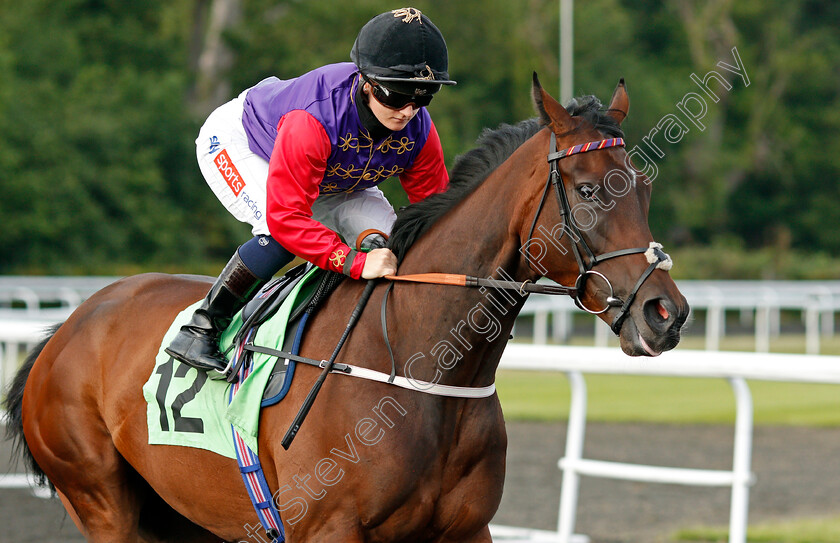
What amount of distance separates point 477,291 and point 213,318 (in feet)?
3.07

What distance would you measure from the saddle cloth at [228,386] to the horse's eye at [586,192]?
0.94 metres

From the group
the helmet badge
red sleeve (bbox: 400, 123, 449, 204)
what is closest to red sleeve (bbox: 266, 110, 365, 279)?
the helmet badge

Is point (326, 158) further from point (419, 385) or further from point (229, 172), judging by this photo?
point (419, 385)

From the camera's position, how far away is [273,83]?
344 cm

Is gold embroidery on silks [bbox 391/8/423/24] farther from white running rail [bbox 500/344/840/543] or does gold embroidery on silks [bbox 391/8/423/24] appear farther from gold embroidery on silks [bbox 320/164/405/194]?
white running rail [bbox 500/344/840/543]

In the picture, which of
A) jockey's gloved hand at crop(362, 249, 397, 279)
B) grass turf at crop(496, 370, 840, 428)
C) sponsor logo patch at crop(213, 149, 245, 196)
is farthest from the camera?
grass turf at crop(496, 370, 840, 428)

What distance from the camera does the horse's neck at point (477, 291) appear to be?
2799 millimetres

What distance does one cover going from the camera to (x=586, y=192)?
261cm

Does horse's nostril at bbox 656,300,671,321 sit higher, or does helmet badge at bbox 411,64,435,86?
helmet badge at bbox 411,64,435,86

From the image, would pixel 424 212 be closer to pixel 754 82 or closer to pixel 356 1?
A: pixel 356 1

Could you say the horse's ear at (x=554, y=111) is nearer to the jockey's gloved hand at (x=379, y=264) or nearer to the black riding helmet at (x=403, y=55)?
the black riding helmet at (x=403, y=55)

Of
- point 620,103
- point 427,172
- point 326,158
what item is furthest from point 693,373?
point 326,158

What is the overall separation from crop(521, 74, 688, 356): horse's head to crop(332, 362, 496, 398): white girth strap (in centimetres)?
41

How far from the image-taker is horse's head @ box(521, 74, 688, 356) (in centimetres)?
249
